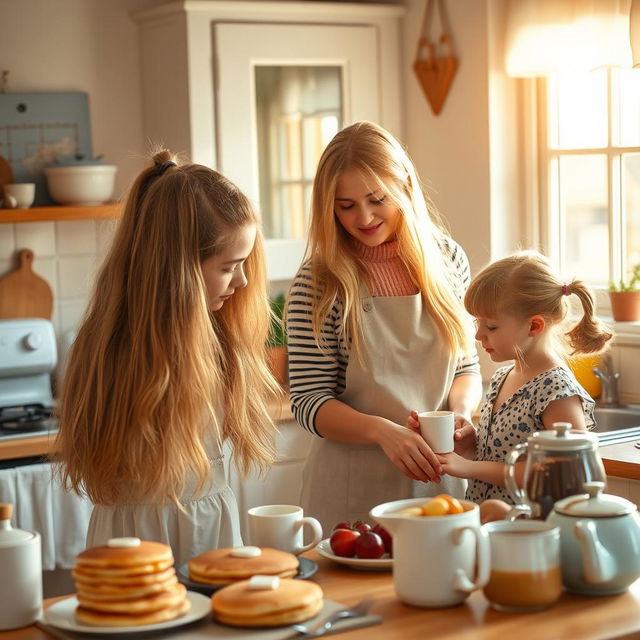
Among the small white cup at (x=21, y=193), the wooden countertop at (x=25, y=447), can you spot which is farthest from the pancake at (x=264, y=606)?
the small white cup at (x=21, y=193)

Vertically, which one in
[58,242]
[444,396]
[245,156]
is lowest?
[444,396]

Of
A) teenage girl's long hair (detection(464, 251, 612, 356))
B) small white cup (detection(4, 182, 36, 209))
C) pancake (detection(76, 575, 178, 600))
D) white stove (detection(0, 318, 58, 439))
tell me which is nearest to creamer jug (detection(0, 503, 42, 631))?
pancake (detection(76, 575, 178, 600))

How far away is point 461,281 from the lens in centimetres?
237

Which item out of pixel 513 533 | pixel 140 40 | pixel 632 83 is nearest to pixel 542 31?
pixel 632 83

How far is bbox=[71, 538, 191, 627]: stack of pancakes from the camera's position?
4.50 ft

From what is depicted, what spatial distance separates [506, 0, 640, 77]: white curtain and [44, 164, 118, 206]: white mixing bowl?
127 cm

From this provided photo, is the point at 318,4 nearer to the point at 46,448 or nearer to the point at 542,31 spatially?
the point at 542,31

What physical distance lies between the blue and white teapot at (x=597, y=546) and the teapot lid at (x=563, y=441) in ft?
0.21

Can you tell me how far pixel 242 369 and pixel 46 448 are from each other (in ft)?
3.94

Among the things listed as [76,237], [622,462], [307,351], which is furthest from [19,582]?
[76,237]

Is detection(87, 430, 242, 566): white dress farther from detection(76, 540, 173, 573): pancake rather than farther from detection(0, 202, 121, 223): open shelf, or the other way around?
detection(0, 202, 121, 223): open shelf

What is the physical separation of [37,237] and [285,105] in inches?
35.0

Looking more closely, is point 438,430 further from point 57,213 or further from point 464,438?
point 57,213

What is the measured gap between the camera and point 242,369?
6.36 feet
